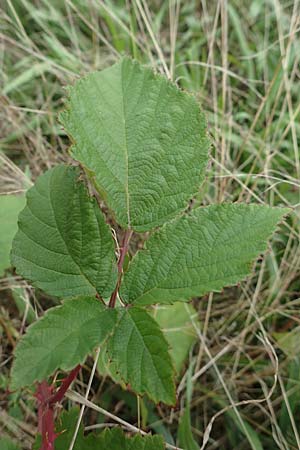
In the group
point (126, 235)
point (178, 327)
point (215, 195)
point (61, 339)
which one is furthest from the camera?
point (215, 195)

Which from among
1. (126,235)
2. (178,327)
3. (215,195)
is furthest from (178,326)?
(126,235)

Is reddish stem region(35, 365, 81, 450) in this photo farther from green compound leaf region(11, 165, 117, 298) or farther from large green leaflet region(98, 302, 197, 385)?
large green leaflet region(98, 302, 197, 385)

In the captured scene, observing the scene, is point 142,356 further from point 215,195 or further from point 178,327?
point 215,195

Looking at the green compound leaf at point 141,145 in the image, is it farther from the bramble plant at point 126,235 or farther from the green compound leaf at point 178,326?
the green compound leaf at point 178,326

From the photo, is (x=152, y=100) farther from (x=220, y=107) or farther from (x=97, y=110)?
(x=220, y=107)

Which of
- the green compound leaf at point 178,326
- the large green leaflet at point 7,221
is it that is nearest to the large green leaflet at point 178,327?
the green compound leaf at point 178,326

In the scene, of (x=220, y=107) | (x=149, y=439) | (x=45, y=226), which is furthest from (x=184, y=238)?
(x=220, y=107)
